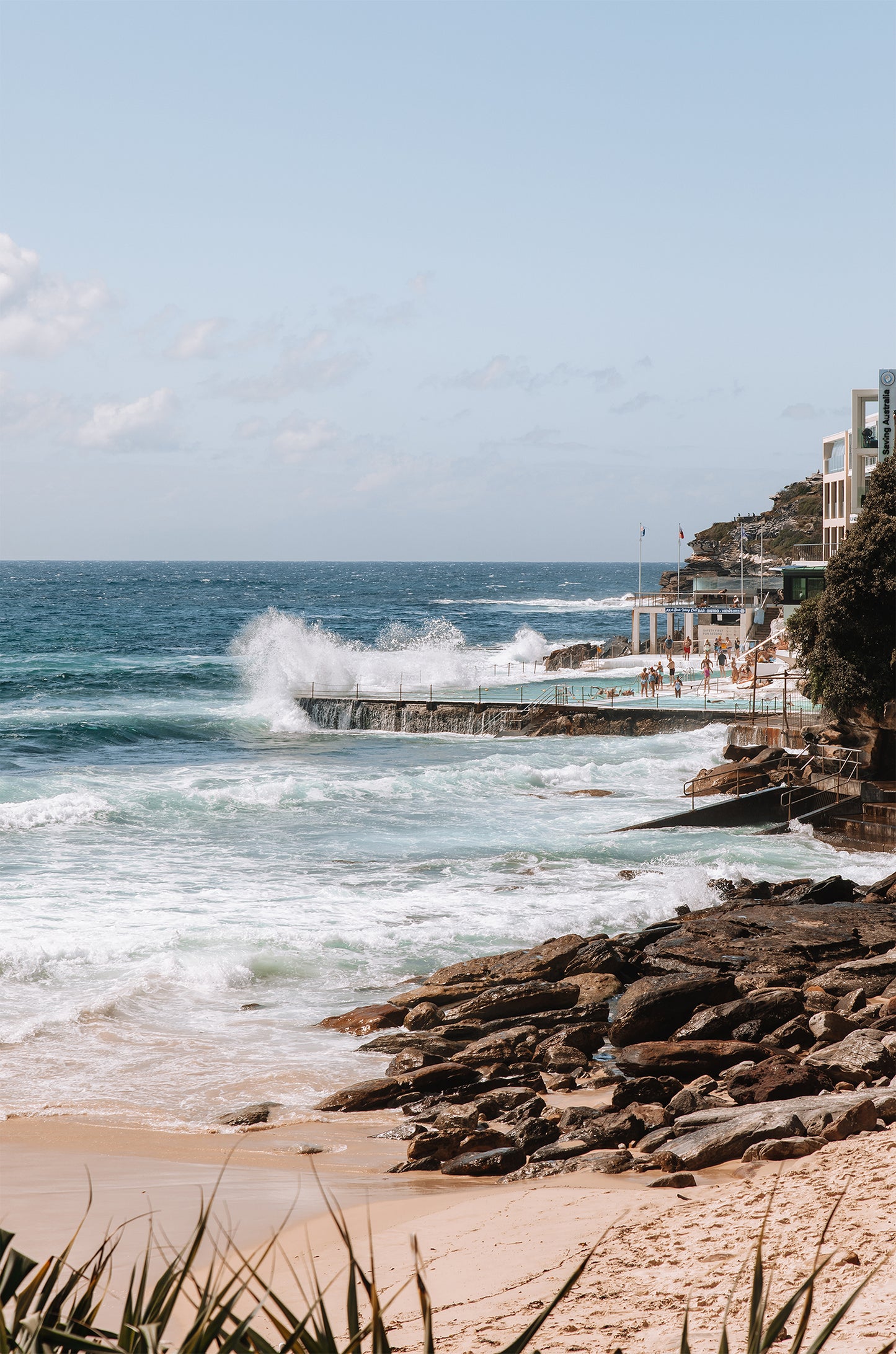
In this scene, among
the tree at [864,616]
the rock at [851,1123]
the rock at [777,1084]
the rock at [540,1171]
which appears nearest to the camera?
the rock at [851,1123]

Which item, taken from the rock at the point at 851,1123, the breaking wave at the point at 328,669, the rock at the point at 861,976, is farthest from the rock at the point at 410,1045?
the breaking wave at the point at 328,669

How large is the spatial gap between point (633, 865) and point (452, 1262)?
15138 millimetres

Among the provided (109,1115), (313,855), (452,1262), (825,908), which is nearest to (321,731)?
(313,855)

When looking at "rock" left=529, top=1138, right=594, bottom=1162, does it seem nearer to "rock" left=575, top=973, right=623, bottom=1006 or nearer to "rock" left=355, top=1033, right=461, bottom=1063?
"rock" left=355, top=1033, right=461, bottom=1063

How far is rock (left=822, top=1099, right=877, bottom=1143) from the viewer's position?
27.6 ft

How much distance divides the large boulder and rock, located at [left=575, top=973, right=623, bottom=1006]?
2.22 meters

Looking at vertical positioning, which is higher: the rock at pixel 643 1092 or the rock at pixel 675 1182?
the rock at pixel 675 1182

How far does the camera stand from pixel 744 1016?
1246 centimetres

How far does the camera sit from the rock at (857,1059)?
402 inches

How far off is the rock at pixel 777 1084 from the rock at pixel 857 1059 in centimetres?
19

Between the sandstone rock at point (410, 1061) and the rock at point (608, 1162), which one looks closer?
the rock at point (608, 1162)

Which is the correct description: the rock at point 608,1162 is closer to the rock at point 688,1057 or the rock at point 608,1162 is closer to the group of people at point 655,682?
the rock at point 688,1057

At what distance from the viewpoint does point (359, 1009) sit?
13.9m

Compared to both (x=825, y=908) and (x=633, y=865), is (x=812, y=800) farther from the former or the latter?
(x=825, y=908)
